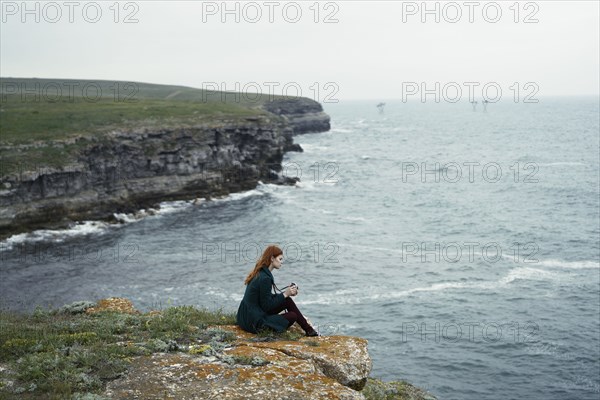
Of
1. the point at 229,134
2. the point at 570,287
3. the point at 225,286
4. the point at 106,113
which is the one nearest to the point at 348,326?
the point at 225,286

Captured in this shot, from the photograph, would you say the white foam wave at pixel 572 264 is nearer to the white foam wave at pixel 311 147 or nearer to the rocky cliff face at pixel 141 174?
the rocky cliff face at pixel 141 174

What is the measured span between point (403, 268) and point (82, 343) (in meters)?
38.7

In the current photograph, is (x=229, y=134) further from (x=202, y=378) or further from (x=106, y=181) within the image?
(x=202, y=378)

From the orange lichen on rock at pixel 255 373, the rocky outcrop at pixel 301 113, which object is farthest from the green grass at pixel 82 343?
the rocky outcrop at pixel 301 113

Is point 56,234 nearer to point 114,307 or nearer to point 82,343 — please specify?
point 114,307

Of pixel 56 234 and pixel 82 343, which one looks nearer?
pixel 82 343

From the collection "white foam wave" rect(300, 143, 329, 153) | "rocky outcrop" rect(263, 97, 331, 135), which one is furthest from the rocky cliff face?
"rocky outcrop" rect(263, 97, 331, 135)

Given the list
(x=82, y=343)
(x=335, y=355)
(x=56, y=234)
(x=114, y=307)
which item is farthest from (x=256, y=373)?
(x=56, y=234)

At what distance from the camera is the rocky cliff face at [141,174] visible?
5831 cm

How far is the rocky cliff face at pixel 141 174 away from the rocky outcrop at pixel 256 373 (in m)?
51.6

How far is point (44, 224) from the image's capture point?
5803 centimetres

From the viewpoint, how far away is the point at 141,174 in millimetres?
73438

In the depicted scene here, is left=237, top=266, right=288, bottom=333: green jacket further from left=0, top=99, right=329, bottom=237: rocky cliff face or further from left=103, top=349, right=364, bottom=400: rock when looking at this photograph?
left=0, top=99, right=329, bottom=237: rocky cliff face

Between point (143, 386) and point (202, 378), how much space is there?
1.11 m
